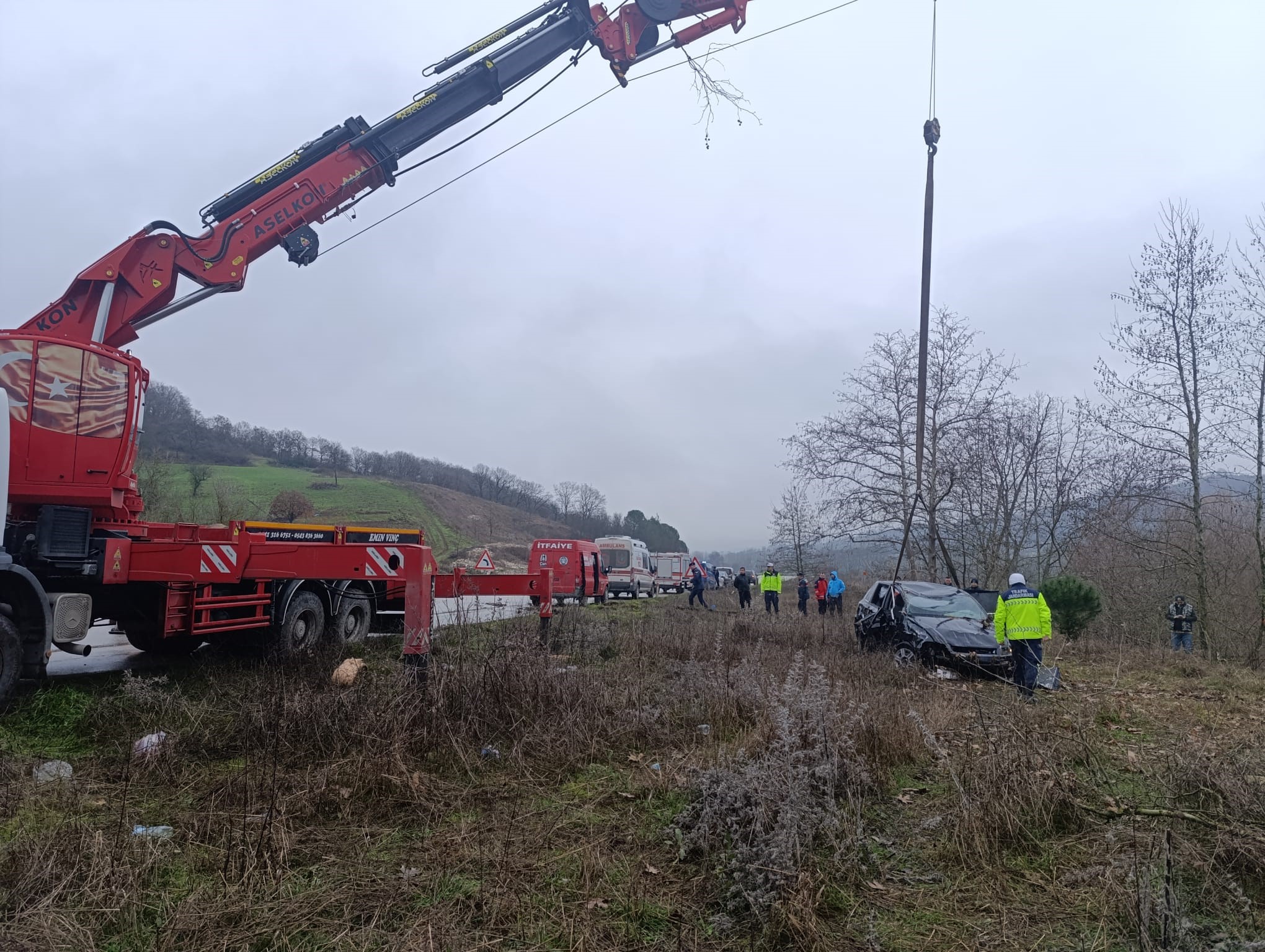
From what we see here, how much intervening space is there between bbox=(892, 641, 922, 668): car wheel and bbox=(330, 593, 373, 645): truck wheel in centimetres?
744

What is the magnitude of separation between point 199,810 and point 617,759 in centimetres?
273

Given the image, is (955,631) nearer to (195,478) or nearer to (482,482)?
(195,478)

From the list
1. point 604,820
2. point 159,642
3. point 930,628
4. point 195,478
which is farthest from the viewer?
point 195,478

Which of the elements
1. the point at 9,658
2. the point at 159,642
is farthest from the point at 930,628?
the point at 9,658

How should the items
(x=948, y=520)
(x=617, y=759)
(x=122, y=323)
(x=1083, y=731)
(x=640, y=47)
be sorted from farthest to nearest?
(x=948, y=520), (x=640, y=47), (x=122, y=323), (x=617, y=759), (x=1083, y=731)

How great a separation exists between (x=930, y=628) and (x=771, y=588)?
11.6 meters

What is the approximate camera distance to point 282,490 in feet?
162

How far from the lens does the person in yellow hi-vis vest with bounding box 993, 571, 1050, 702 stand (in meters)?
8.95

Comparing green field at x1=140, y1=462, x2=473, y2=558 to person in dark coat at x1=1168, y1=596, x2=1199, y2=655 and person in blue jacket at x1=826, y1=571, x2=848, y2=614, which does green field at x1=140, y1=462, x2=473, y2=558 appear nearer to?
person in blue jacket at x1=826, y1=571, x2=848, y2=614

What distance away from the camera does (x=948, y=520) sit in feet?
72.0

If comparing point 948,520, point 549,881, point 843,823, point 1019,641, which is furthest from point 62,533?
point 948,520

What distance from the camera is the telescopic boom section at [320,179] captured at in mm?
8547

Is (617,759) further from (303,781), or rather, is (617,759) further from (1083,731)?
(1083,731)

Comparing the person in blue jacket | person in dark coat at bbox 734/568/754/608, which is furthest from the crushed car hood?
person in dark coat at bbox 734/568/754/608
